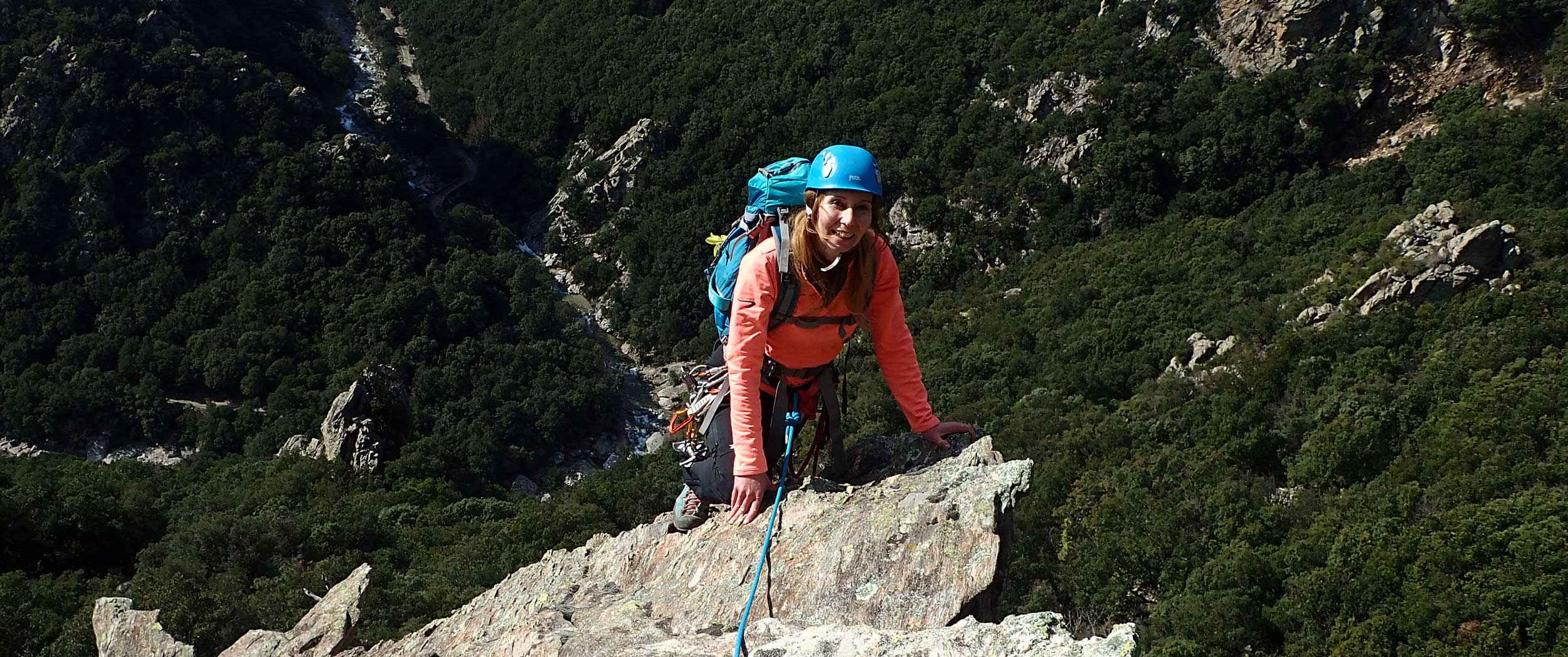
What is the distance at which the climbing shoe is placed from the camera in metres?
7.05

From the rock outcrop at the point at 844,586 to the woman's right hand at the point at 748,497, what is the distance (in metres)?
0.09

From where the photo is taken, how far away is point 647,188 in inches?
3034

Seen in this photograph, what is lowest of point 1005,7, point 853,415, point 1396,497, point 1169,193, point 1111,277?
point 1396,497

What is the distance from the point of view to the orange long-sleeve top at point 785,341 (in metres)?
5.59

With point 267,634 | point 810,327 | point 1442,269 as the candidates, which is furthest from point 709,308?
point 810,327

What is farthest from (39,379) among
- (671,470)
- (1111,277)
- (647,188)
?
(1111,277)

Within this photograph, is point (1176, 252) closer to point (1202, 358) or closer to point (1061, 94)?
point (1202, 358)

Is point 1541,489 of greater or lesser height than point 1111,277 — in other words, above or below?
below

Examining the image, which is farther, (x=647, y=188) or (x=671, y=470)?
(x=647, y=188)

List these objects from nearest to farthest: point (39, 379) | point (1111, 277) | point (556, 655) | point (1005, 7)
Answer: point (556, 655) → point (1111, 277) → point (39, 379) → point (1005, 7)

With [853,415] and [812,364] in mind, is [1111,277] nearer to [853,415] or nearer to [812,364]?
[853,415]

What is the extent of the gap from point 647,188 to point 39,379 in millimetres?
40798

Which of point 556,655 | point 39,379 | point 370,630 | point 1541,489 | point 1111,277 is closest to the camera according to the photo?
point 556,655

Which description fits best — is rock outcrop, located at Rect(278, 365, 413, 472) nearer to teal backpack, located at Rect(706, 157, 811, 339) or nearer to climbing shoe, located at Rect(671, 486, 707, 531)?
climbing shoe, located at Rect(671, 486, 707, 531)
